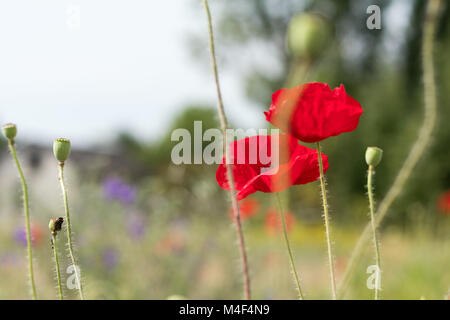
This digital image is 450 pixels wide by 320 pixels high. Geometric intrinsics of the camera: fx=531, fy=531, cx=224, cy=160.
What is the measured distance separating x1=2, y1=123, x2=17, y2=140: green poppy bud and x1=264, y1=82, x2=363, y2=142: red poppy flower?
0.76 feet

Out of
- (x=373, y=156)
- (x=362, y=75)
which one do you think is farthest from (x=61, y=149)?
(x=362, y=75)

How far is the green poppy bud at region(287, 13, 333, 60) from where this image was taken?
44 cm

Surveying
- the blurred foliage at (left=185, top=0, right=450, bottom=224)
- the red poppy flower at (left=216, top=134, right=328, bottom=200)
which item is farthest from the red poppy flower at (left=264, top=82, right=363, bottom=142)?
the blurred foliage at (left=185, top=0, right=450, bottom=224)

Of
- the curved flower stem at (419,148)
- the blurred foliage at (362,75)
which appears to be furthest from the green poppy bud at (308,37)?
the blurred foliage at (362,75)

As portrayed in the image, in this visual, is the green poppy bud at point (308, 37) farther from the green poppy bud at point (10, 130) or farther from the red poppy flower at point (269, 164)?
the green poppy bud at point (10, 130)

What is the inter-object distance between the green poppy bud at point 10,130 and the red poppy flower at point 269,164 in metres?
0.20

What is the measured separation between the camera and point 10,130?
1.55 feet

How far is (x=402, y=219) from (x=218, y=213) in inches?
246

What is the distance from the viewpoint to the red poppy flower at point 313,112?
0.50 meters

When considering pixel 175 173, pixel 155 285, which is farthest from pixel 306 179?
pixel 155 285

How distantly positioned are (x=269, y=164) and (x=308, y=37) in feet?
0.59
